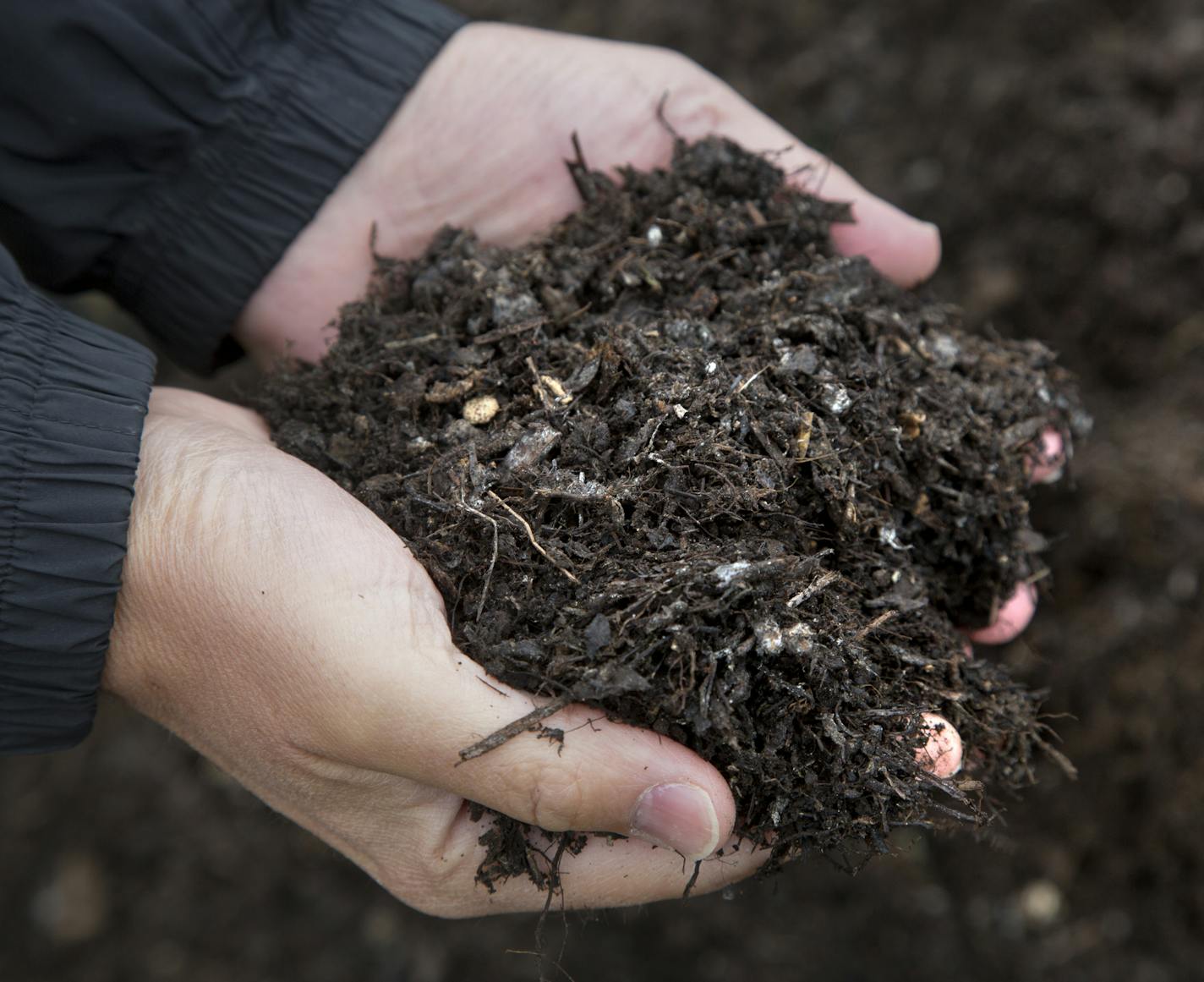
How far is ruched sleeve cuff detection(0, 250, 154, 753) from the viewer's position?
1564mm

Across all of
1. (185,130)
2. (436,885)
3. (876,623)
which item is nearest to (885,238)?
(876,623)

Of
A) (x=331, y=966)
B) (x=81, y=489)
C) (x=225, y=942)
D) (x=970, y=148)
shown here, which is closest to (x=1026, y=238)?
(x=970, y=148)

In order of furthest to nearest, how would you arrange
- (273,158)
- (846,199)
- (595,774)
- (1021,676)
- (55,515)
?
1. (1021,676)
2. (846,199)
3. (273,158)
4. (55,515)
5. (595,774)

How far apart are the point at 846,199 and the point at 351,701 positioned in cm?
169

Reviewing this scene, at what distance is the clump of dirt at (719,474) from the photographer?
1513 mm

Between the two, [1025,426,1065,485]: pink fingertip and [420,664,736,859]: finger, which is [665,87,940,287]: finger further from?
[420,664,736,859]: finger

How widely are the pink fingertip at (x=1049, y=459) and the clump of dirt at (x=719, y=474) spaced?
0.04 meters

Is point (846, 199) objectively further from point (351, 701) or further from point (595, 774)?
point (351, 701)

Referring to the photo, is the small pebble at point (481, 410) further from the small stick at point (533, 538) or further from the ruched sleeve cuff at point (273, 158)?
the ruched sleeve cuff at point (273, 158)

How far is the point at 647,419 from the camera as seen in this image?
1.68 metres

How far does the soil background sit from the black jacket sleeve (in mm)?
1157

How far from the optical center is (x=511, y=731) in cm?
148

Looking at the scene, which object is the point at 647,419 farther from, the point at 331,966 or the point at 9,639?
the point at 331,966

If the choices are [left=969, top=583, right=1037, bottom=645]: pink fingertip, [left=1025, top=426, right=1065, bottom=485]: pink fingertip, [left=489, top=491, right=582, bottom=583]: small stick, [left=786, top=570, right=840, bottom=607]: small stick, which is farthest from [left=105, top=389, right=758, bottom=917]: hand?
[left=1025, top=426, right=1065, bottom=485]: pink fingertip
